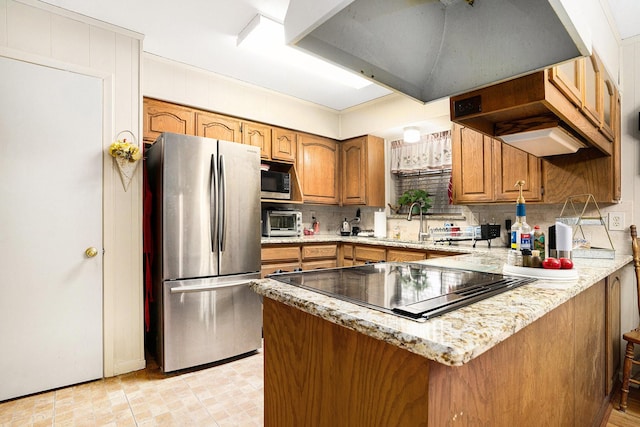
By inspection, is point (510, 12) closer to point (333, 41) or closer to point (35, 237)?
point (333, 41)

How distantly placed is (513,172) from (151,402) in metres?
3.15

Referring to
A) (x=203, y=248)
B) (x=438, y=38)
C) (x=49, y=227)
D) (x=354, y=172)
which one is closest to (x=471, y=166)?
(x=354, y=172)

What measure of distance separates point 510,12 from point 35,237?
2.85 m

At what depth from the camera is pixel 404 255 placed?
321 centimetres

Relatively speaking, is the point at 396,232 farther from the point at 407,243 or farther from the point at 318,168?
the point at 318,168

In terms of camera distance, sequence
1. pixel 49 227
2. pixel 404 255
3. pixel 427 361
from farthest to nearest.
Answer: pixel 404 255 < pixel 49 227 < pixel 427 361

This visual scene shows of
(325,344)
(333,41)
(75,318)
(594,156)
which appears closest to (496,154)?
(594,156)

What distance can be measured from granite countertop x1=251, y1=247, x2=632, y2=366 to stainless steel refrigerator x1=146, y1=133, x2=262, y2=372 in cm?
148

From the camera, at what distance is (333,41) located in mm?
1170

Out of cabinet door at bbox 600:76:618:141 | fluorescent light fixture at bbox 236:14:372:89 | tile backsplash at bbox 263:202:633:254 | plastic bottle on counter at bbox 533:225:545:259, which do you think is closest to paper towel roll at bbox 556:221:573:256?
plastic bottle on counter at bbox 533:225:545:259

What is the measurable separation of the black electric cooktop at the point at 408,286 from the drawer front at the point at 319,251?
2.02 m

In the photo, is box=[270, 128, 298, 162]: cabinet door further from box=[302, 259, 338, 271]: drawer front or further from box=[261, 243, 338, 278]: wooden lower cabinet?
box=[302, 259, 338, 271]: drawer front

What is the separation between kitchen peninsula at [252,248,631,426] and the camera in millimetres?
704

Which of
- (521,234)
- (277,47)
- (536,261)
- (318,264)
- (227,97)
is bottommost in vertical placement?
(318,264)
